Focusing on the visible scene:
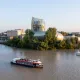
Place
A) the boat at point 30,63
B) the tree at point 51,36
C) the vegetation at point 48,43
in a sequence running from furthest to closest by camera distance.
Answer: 1. the tree at point 51,36
2. the vegetation at point 48,43
3. the boat at point 30,63

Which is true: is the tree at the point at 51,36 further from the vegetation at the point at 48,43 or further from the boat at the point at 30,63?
the boat at the point at 30,63

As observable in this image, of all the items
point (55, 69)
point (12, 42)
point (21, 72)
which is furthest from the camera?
point (12, 42)

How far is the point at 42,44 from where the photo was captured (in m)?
26.0

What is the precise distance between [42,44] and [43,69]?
41.6 feet

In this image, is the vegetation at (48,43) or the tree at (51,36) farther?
the tree at (51,36)

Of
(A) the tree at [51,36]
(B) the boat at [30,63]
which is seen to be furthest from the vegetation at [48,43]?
(B) the boat at [30,63]

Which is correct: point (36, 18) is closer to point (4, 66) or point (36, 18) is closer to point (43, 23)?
point (43, 23)

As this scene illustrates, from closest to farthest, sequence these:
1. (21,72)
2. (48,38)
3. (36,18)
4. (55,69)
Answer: (21,72) < (55,69) < (48,38) < (36,18)

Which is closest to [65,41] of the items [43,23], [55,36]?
[55,36]

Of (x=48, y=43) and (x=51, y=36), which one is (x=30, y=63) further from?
(x=51, y=36)

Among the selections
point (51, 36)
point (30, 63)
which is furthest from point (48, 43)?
point (30, 63)

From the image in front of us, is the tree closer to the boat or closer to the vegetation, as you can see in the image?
the vegetation

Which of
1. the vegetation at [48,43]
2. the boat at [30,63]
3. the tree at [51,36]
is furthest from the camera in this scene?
the tree at [51,36]

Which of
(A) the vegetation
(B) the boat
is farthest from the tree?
(B) the boat
